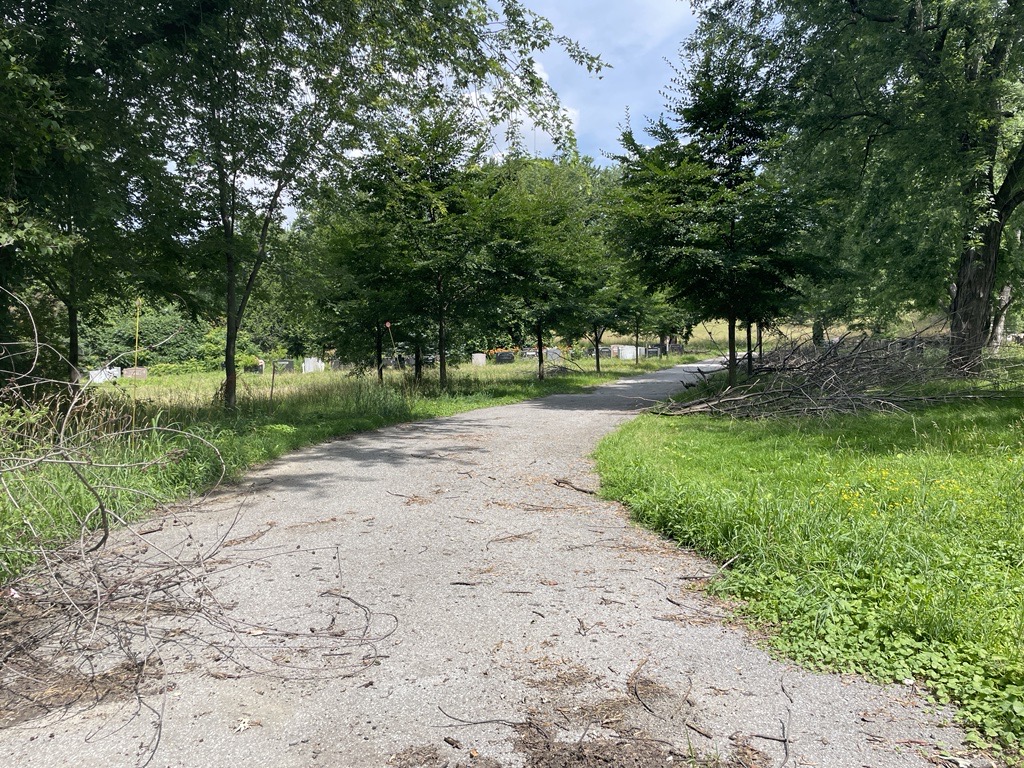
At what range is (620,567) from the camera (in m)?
4.55

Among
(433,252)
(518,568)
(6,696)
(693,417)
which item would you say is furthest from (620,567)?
(433,252)

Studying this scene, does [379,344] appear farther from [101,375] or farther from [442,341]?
[101,375]

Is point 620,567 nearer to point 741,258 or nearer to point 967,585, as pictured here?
point 967,585

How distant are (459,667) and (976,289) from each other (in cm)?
1886

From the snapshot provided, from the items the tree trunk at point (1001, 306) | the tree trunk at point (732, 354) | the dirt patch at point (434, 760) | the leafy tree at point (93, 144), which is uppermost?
the leafy tree at point (93, 144)

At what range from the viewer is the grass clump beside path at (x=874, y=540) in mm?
3088

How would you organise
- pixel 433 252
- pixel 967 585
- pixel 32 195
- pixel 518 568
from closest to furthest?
pixel 967 585
pixel 518 568
pixel 32 195
pixel 433 252

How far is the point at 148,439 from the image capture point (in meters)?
7.36

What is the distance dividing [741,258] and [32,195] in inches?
502

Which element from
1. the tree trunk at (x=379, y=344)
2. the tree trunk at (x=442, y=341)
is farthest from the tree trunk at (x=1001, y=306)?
the tree trunk at (x=379, y=344)

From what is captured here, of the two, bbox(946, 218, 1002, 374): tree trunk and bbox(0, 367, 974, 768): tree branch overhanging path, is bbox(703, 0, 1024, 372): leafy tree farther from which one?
bbox(0, 367, 974, 768): tree branch overhanging path

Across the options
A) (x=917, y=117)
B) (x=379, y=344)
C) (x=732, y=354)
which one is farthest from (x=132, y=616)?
(x=917, y=117)

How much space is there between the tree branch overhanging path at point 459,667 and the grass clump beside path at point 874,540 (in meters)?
0.29

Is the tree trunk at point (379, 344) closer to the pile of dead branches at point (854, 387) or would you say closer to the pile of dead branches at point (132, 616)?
the pile of dead branches at point (854, 387)
